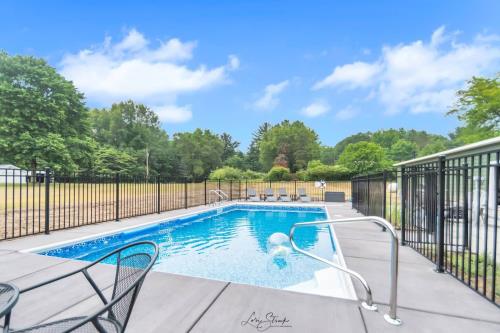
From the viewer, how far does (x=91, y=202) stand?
624 cm

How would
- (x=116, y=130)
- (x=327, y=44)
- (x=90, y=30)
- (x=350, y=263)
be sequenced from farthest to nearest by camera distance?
(x=116, y=130) → (x=327, y=44) → (x=90, y=30) → (x=350, y=263)

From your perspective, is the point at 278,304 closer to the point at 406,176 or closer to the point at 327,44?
the point at 406,176

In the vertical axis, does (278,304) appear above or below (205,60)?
below

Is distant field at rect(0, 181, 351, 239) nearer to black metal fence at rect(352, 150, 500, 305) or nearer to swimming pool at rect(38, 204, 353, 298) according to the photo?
swimming pool at rect(38, 204, 353, 298)

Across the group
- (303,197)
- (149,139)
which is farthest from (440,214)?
(149,139)

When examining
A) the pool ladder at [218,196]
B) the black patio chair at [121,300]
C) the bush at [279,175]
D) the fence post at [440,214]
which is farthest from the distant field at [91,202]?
the fence post at [440,214]

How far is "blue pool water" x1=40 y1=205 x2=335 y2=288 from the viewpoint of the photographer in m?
4.54

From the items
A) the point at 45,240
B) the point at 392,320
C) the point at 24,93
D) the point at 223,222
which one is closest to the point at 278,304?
the point at 392,320

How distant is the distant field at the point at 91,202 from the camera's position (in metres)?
6.00

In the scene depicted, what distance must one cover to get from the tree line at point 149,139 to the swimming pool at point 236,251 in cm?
260

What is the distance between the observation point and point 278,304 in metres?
2.46

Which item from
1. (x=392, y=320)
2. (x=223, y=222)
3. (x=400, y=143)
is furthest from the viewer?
(x=400, y=143)

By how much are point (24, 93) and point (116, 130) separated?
16563mm

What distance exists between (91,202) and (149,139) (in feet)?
118
